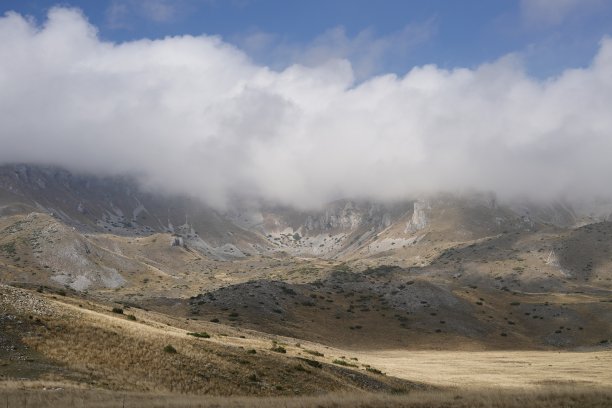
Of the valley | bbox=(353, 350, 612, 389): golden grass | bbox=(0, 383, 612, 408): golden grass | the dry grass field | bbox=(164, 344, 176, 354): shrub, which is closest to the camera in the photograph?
bbox=(0, 383, 612, 408): golden grass

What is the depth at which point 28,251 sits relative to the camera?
184m

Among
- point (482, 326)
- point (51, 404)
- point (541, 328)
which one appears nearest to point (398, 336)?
point (482, 326)

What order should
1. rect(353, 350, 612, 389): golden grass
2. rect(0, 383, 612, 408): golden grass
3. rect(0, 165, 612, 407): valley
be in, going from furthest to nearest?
rect(353, 350, 612, 389): golden grass, rect(0, 165, 612, 407): valley, rect(0, 383, 612, 408): golden grass

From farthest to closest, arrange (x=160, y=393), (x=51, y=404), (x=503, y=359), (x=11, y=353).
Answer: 1. (x=503, y=359)
2. (x=11, y=353)
3. (x=160, y=393)
4. (x=51, y=404)

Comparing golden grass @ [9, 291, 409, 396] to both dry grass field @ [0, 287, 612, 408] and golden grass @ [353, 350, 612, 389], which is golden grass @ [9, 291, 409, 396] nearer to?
dry grass field @ [0, 287, 612, 408]

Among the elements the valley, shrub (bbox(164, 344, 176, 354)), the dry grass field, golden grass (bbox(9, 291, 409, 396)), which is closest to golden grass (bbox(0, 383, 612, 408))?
the dry grass field

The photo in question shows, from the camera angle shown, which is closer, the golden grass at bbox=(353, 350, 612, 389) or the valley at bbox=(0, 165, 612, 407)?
the valley at bbox=(0, 165, 612, 407)

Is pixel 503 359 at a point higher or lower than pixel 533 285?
lower

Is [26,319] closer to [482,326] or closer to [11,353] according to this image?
[11,353]

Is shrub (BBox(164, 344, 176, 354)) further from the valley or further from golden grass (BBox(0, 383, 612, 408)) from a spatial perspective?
golden grass (BBox(0, 383, 612, 408))

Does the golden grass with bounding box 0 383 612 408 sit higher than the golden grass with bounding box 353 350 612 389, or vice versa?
the golden grass with bounding box 0 383 612 408

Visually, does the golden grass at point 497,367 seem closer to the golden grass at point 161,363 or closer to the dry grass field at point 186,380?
the dry grass field at point 186,380

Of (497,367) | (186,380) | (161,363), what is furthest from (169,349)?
(497,367)

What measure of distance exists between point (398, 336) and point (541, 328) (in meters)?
32.7
